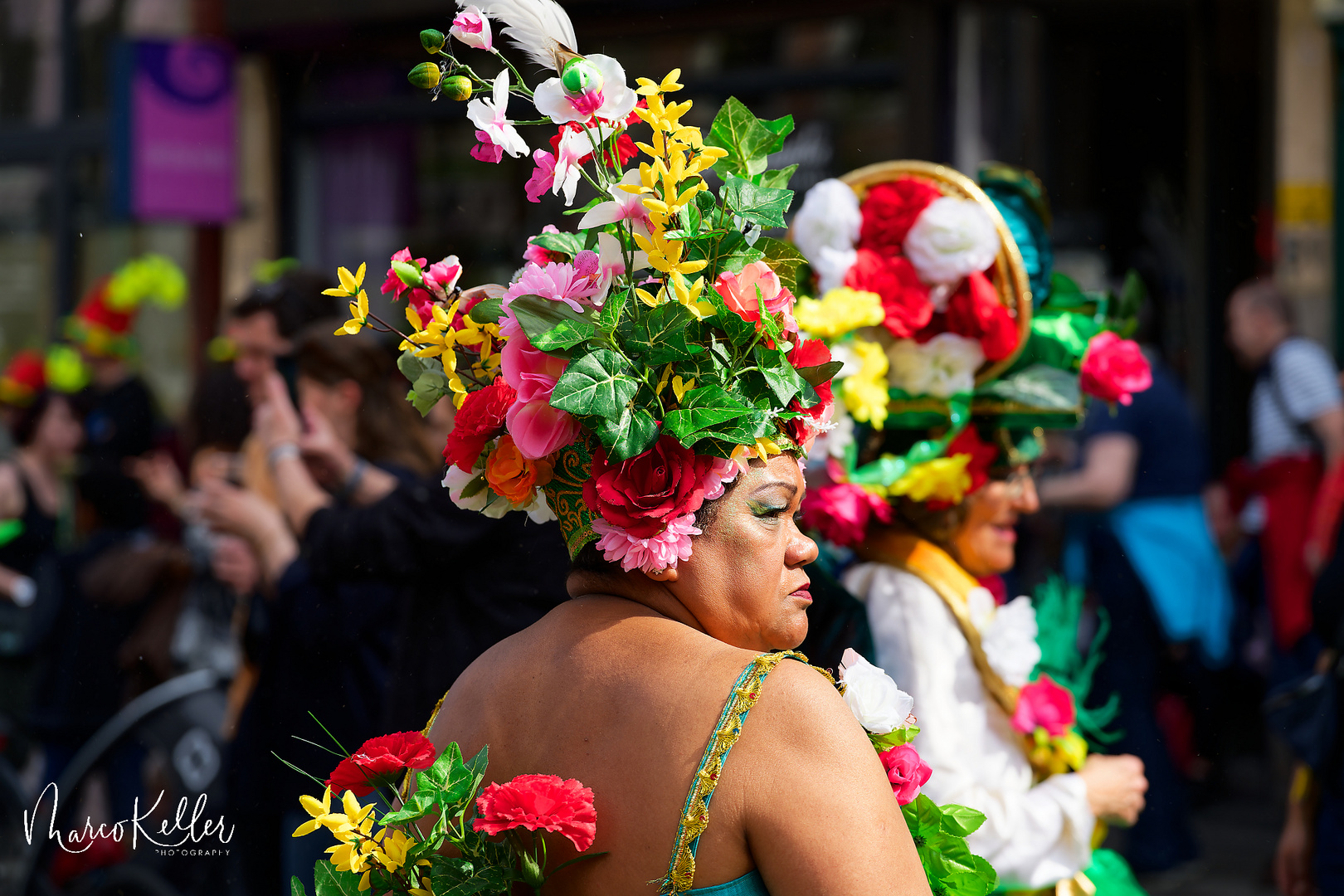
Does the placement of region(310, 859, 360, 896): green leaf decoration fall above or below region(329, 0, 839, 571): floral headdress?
below

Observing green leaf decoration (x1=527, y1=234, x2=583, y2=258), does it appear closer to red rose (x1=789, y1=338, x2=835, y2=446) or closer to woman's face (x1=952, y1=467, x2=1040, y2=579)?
red rose (x1=789, y1=338, x2=835, y2=446)

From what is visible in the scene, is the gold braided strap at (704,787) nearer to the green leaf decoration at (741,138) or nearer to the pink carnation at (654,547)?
the pink carnation at (654,547)

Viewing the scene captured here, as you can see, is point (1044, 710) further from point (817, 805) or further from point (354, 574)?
point (354, 574)

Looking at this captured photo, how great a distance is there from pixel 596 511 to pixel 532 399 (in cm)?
16

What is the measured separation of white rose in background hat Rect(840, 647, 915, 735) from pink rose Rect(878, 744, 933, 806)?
0.03 m

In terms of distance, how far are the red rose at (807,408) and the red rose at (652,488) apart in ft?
0.56

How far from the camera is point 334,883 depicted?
6.19ft

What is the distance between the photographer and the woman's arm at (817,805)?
1546 millimetres

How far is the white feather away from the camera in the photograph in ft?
5.80

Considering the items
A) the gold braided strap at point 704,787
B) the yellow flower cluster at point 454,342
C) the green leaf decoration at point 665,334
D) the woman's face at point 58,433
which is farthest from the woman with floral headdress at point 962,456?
the woman's face at point 58,433

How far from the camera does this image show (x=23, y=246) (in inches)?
352

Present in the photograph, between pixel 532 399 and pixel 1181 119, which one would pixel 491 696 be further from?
pixel 1181 119

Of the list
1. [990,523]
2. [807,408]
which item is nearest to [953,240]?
[990,523]

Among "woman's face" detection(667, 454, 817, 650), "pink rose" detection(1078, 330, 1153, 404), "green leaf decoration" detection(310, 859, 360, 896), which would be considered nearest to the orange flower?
"woman's face" detection(667, 454, 817, 650)
